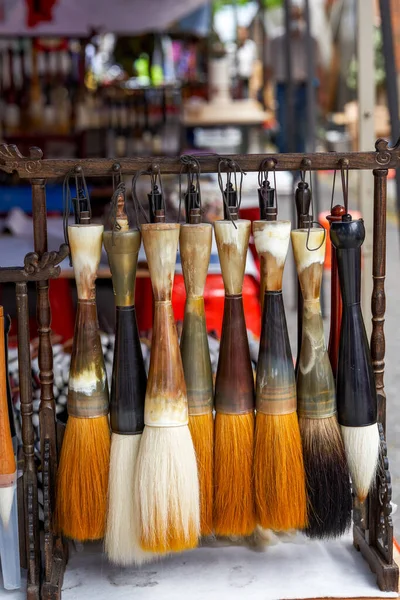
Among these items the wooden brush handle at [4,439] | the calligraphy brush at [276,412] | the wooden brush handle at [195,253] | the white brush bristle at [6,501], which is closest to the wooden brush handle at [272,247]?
the calligraphy brush at [276,412]

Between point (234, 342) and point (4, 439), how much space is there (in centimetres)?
57

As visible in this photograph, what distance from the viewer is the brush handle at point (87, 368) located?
178 cm

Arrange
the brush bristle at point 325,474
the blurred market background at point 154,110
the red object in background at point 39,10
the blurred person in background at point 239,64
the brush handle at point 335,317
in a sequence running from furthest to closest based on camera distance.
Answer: the blurred person in background at point 239,64, the red object in background at point 39,10, the blurred market background at point 154,110, the brush handle at point 335,317, the brush bristle at point 325,474

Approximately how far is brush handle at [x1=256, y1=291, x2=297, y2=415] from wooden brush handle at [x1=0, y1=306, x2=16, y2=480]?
1.92ft

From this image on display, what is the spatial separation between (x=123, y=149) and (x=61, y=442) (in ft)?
16.3

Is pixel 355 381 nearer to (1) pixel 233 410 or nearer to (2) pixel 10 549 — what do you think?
(1) pixel 233 410

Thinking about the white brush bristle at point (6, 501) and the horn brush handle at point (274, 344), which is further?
the white brush bristle at point (6, 501)

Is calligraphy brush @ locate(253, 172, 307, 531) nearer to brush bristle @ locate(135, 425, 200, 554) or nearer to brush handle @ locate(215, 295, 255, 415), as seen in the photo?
brush handle @ locate(215, 295, 255, 415)

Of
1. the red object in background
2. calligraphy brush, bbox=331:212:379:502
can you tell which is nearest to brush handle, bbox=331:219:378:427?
calligraphy brush, bbox=331:212:379:502

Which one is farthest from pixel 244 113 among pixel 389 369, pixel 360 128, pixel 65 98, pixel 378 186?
pixel 378 186

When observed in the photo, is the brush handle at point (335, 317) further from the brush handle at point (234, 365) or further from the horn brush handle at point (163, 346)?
the horn brush handle at point (163, 346)

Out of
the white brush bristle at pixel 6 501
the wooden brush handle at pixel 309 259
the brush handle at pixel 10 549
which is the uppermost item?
the wooden brush handle at pixel 309 259

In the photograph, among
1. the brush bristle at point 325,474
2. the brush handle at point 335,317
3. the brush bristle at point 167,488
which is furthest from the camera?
the brush handle at point 335,317

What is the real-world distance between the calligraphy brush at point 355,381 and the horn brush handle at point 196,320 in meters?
0.29
